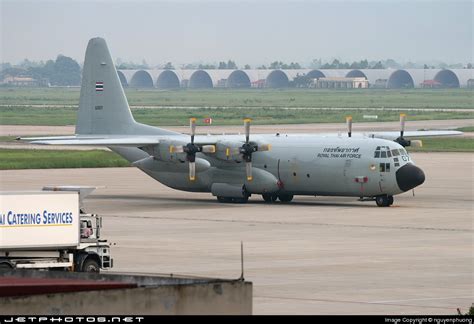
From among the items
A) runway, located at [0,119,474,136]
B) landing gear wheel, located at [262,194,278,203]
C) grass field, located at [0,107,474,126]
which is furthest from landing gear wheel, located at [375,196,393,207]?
grass field, located at [0,107,474,126]

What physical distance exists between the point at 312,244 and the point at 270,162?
50.3ft

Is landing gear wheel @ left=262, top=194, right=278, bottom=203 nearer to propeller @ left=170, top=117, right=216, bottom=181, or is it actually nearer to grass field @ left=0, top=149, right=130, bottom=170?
propeller @ left=170, top=117, right=216, bottom=181

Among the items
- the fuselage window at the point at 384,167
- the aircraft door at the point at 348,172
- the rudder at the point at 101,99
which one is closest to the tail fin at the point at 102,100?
the rudder at the point at 101,99

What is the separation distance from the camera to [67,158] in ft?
294

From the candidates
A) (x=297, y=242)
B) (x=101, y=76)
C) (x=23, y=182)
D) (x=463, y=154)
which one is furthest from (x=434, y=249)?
(x=463, y=154)

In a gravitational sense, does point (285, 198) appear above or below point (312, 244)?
below

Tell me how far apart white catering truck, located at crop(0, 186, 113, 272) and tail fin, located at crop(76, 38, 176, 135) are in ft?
102

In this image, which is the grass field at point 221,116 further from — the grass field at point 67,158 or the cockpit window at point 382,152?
the cockpit window at point 382,152

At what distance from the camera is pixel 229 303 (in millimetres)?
19875

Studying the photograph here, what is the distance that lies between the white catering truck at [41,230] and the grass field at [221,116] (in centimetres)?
10596

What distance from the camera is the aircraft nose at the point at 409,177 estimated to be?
180ft

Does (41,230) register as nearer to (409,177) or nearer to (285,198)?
(409,177)

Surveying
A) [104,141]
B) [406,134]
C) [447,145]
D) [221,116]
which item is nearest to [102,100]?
[104,141]

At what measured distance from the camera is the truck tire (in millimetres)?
32906
